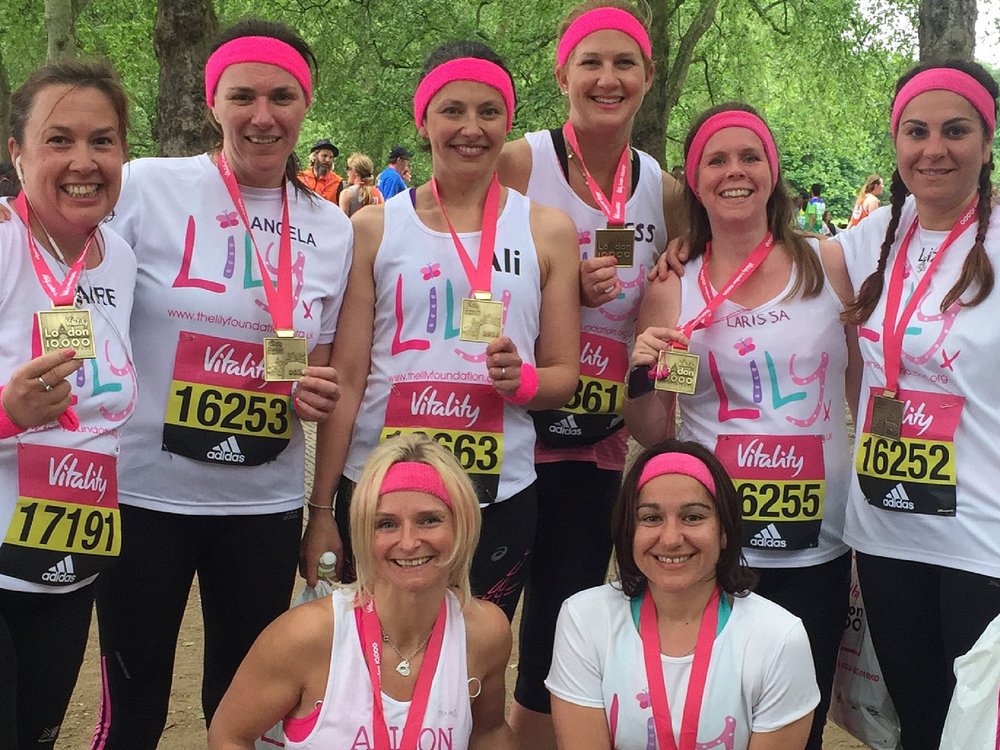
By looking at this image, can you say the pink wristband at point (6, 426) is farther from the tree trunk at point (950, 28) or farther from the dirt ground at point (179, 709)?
the tree trunk at point (950, 28)

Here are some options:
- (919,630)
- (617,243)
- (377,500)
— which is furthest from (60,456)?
(919,630)

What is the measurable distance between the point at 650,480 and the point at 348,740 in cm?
103

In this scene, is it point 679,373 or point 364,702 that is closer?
point 364,702

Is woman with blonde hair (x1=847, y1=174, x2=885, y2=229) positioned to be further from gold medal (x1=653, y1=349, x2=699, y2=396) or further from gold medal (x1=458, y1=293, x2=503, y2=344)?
gold medal (x1=458, y1=293, x2=503, y2=344)

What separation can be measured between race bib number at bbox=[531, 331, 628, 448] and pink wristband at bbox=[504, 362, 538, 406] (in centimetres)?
40

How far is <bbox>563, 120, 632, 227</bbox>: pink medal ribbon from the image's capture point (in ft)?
11.7

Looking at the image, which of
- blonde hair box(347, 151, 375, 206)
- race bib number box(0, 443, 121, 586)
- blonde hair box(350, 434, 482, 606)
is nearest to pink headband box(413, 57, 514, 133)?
blonde hair box(350, 434, 482, 606)

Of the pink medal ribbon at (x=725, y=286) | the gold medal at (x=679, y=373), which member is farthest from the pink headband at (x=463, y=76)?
the gold medal at (x=679, y=373)

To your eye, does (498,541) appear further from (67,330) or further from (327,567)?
(67,330)

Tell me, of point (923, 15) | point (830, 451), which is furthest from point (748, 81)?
point (830, 451)

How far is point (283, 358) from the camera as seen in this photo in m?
3.03

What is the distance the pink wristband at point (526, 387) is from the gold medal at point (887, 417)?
0.96m

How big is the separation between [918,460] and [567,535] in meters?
1.20

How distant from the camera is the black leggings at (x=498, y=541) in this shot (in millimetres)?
3230
